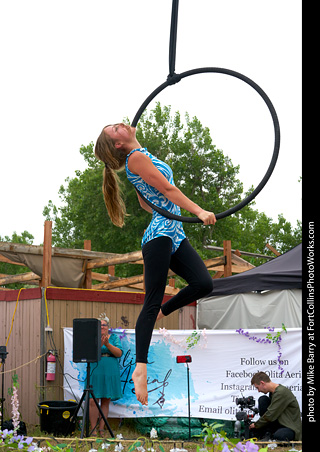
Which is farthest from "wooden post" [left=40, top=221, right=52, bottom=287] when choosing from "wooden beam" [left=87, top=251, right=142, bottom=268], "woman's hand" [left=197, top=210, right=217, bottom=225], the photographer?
"woman's hand" [left=197, top=210, right=217, bottom=225]

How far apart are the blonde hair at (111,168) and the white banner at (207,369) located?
200 inches

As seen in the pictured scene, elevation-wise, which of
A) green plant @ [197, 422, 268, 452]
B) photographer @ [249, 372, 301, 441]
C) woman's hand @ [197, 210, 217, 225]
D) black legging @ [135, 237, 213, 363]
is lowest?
photographer @ [249, 372, 301, 441]

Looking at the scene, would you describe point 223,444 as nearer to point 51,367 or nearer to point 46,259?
point 51,367

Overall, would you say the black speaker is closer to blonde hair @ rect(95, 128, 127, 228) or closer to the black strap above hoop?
blonde hair @ rect(95, 128, 127, 228)

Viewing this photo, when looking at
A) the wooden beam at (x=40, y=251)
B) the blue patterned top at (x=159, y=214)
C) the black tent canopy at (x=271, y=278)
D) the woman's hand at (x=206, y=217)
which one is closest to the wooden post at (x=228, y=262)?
the black tent canopy at (x=271, y=278)

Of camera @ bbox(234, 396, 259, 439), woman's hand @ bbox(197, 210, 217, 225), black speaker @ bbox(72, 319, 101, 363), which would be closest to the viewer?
woman's hand @ bbox(197, 210, 217, 225)

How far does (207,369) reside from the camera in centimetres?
821

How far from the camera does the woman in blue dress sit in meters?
8.36

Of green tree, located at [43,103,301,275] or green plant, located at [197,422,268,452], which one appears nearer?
green plant, located at [197,422,268,452]

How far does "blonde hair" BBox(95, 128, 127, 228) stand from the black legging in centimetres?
35

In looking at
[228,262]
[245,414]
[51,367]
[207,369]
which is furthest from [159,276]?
[228,262]

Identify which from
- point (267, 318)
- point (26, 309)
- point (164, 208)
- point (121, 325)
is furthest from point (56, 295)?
point (164, 208)

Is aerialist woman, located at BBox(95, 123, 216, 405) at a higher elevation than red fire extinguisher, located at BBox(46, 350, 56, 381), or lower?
higher

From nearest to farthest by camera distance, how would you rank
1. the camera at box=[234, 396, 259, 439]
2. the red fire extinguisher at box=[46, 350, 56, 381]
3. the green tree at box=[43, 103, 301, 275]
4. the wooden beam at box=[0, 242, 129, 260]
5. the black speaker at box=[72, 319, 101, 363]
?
the camera at box=[234, 396, 259, 439]
the black speaker at box=[72, 319, 101, 363]
the red fire extinguisher at box=[46, 350, 56, 381]
the wooden beam at box=[0, 242, 129, 260]
the green tree at box=[43, 103, 301, 275]
